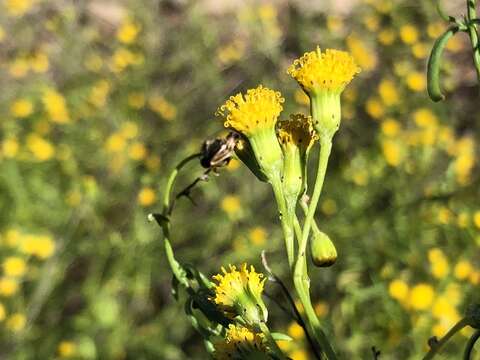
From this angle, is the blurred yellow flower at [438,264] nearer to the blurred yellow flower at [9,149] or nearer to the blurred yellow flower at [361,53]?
the blurred yellow flower at [361,53]

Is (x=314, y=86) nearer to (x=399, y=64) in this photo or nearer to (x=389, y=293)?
(x=389, y=293)

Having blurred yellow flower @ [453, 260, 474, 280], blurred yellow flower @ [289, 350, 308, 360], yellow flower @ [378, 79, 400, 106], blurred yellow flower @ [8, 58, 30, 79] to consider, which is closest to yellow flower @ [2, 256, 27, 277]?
blurred yellow flower @ [289, 350, 308, 360]

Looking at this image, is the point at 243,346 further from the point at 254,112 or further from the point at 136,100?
the point at 136,100

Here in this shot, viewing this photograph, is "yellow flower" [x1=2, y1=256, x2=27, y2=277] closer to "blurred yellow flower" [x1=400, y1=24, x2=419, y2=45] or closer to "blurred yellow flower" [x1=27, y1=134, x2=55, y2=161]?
"blurred yellow flower" [x1=27, y1=134, x2=55, y2=161]

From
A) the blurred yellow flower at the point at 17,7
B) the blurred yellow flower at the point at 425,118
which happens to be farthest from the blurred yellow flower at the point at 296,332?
Result: the blurred yellow flower at the point at 17,7

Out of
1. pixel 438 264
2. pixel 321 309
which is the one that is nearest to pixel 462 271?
pixel 438 264
